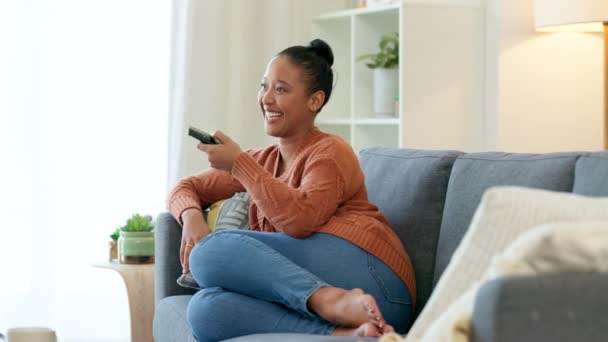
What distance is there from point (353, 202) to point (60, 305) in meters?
2.09

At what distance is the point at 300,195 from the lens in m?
2.49

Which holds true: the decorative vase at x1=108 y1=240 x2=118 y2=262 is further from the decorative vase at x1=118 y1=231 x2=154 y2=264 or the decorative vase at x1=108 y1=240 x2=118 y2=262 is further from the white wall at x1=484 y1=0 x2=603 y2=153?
the white wall at x1=484 y1=0 x2=603 y2=153

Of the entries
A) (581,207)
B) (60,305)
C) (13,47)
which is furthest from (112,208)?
(581,207)

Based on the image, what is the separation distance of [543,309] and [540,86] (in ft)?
8.87

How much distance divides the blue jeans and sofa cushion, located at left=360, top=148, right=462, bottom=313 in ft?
0.41

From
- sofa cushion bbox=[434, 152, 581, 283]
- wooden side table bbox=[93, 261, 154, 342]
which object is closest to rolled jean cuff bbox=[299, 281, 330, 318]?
sofa cushion bbox=[434, 152, 581, 283]

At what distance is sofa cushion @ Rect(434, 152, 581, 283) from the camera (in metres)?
2.22

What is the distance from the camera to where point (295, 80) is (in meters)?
2.76

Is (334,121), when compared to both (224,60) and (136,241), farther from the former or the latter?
(136,241)

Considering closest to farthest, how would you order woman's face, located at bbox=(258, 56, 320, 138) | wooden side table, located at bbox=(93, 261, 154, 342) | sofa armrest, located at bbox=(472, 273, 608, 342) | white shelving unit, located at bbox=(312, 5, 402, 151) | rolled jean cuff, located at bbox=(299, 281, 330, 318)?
sofa armrest, located at bbox=(472, 273, 608, 342)
rolled jean cuff, located at bbox=(299, 281, 330, 318)
woman's face, located at bbox=(258, 56, 320, 138)
wooden side table, located at bbox=(93, 261, 154, 342)
white shelving unit, located at bbox=(312, 5, 402, 151)

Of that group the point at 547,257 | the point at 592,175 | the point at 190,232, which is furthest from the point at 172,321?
the point at 547,257

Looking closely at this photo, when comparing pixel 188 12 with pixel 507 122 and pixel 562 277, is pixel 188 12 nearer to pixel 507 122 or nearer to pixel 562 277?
pixel 507 122

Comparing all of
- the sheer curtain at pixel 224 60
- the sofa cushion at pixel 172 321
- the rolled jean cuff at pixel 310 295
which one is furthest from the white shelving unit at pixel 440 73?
the rolled jean cuff at pixel 310 295

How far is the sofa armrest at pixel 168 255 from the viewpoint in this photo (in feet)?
9.62
